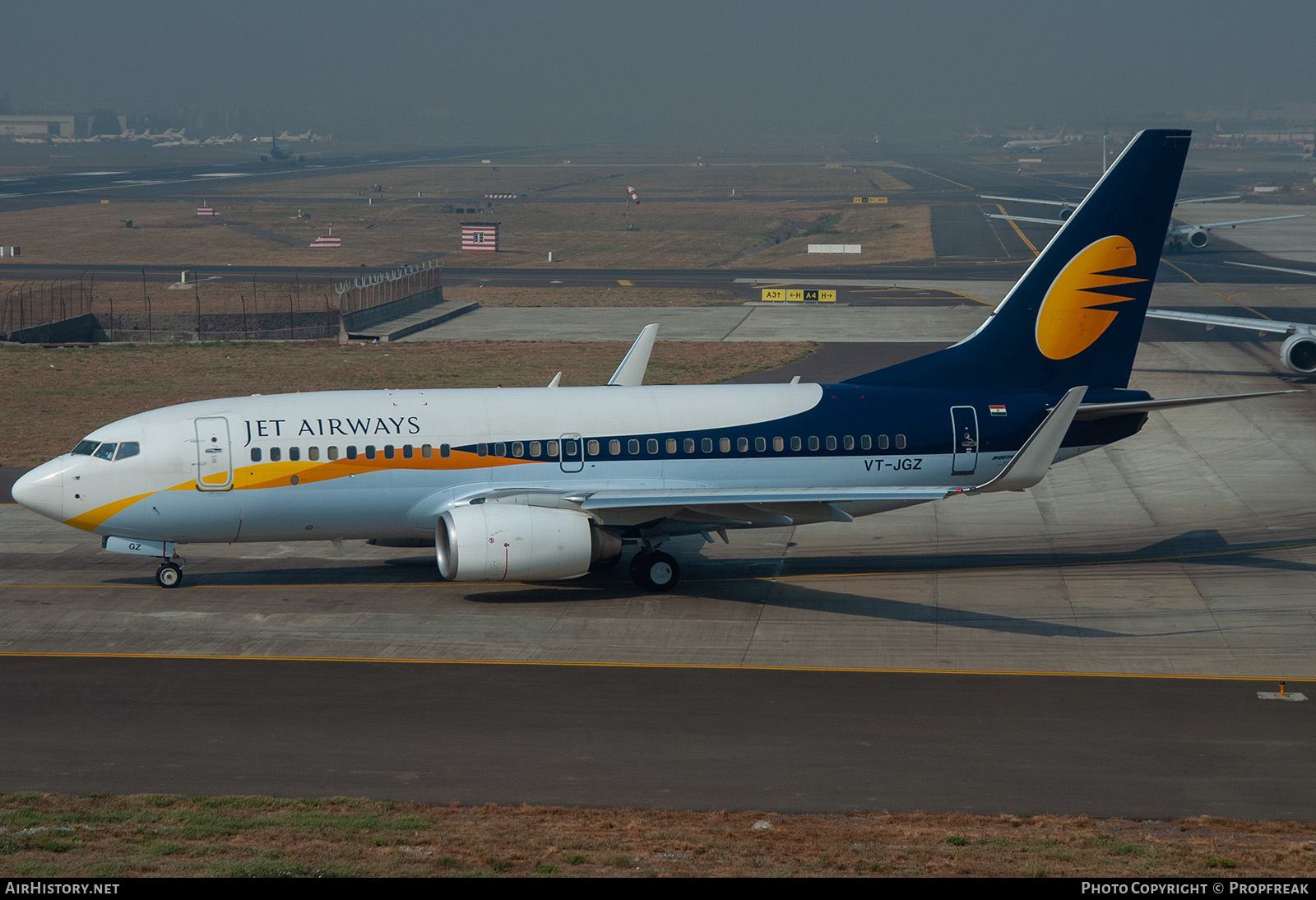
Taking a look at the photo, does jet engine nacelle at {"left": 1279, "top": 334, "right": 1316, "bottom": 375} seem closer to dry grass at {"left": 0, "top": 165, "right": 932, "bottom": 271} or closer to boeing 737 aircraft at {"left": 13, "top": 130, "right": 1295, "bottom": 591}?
boeing 737 aircraft at {"left": 13, "top": 130, "right": 1295, "bottom": 591}

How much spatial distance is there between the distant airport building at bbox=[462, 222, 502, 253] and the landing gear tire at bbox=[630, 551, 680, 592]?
99430mm

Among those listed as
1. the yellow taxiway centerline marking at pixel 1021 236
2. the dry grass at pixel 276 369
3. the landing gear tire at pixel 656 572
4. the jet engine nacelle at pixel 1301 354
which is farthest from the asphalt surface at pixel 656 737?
the yellow taxiway centerline marking at pixel 1021 236

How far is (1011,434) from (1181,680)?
9148 millimetres

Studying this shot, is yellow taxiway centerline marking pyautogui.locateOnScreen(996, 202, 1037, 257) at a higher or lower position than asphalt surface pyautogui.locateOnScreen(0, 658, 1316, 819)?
higher

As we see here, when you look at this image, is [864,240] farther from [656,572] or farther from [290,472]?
[290,472]

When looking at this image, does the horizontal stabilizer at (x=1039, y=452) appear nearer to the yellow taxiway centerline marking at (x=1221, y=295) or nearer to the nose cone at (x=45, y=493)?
the nose cone at (x=45, y=493)

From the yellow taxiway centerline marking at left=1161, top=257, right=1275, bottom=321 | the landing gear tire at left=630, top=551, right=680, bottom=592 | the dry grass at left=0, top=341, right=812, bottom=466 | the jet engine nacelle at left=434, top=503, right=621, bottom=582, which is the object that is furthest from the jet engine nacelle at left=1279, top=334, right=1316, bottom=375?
the jet engine nacelle at left=434, top=503, right=621, bottom=582

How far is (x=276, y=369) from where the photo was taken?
60.9 metres

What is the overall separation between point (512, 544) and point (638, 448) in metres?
4.28

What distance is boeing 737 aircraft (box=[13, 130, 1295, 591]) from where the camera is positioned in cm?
2791

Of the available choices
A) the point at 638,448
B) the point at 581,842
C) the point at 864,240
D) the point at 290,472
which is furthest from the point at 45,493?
the point at 864,240

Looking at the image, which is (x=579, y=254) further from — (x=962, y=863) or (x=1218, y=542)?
(x=962, y=863)

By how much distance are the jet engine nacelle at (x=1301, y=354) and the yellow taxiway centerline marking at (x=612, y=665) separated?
Answer: 3624cm
